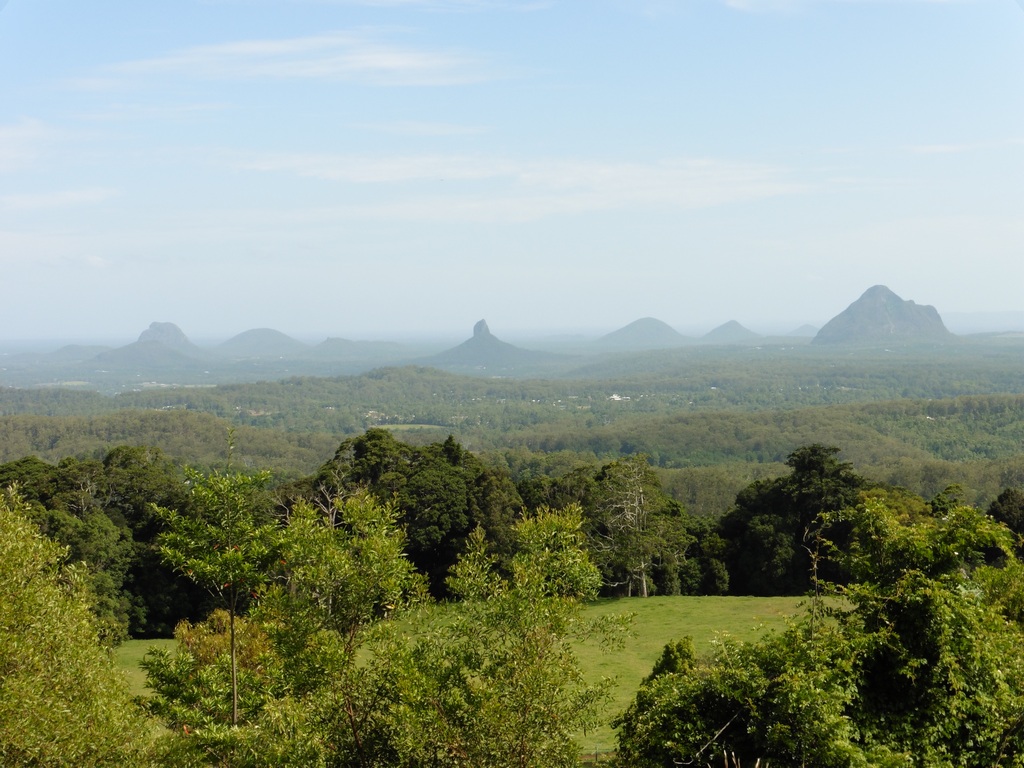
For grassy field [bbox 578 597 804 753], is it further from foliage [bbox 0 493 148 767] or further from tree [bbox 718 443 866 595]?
foliage [bbox 0 493 148 767]

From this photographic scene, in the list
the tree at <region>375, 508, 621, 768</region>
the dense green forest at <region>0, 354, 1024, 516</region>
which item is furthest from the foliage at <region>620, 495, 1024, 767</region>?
the dense green forest at <region>0, 354, 1024, 516</region>

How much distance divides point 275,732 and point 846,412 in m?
98.3

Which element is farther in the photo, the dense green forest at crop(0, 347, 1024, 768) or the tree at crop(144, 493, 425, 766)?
the tree at crop(144, 493, 425, 766)

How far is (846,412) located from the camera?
314ft

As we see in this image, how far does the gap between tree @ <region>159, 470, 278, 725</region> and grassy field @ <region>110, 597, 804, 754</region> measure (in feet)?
27.7

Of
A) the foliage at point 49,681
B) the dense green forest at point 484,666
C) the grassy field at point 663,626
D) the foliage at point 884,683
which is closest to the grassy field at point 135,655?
the dense green forest at point 484,666

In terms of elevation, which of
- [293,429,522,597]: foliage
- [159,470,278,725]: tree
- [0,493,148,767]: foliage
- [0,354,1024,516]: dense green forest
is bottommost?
[0,354,1024,516]: dense green forest

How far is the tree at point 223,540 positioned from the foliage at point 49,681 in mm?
1442

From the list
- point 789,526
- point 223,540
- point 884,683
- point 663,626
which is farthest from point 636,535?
point 223,540

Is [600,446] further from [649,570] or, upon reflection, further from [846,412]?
[649,570]

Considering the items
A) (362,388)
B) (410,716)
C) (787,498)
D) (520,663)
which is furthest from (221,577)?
(362,388)

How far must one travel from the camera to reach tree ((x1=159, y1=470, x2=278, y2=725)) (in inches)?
367

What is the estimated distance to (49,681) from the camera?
28.6ft

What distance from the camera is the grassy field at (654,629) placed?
715 inches
